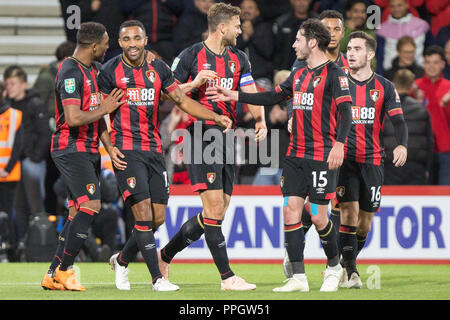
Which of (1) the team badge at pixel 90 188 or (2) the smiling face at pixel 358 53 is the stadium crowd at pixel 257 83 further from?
(1) the team badge at pixel 90 188

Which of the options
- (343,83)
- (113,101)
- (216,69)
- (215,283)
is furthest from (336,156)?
(215,283)

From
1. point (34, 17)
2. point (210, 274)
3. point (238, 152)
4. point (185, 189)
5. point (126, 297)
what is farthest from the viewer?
point (34, 17)

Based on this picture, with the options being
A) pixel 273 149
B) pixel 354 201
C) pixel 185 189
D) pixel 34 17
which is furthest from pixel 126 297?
pixel 34 17

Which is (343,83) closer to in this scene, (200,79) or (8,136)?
(200,79)

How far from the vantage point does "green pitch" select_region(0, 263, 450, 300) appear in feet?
24.5

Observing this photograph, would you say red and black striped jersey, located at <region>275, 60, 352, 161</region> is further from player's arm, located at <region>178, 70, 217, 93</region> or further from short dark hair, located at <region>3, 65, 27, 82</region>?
short dark hair, located at <region>3, 65, 27, 82</region>

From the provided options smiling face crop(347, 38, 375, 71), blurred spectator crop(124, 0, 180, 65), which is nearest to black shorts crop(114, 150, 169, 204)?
smiling face crop(347, 38, 375, 71)

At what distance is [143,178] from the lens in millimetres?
7793

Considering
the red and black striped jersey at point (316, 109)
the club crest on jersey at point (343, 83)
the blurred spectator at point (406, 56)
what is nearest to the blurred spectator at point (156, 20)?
the blurred spectator at point (406, 56)

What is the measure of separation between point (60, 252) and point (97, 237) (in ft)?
10.8

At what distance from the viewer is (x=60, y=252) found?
27.1 feet

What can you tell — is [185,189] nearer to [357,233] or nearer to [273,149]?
[273,149]

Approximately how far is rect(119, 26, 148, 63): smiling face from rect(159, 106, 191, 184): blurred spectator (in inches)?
147

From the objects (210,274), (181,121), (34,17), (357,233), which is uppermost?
(34,17)
